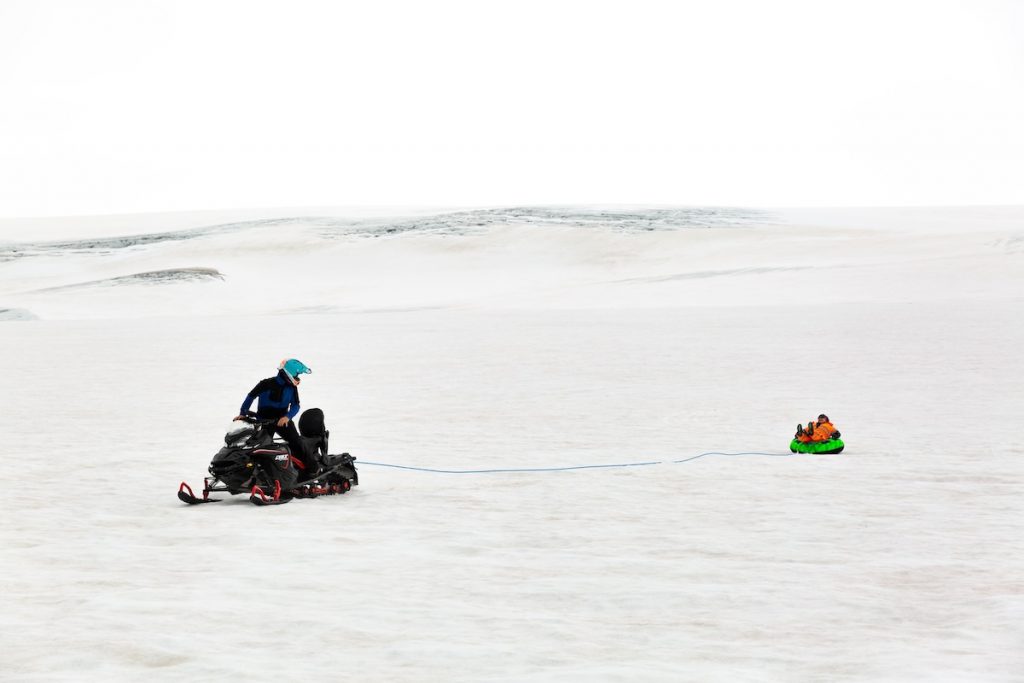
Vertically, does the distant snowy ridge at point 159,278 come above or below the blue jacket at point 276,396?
below

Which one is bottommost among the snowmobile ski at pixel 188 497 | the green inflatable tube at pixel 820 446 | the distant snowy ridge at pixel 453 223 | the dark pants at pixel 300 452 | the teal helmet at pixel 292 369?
the green inflatable tube at pixel 820 446

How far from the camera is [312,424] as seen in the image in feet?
37.3

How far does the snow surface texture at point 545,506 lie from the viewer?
6277 millimetres

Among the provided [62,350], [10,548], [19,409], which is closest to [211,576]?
[10,548]

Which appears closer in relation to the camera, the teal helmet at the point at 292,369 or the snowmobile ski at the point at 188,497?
the snowmobile ski at the point at 188,497

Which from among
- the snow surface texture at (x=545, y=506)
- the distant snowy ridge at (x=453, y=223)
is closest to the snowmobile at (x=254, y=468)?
the snow surface texture at (x=545, y=506)

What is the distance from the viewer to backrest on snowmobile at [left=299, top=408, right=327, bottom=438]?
1136 cm

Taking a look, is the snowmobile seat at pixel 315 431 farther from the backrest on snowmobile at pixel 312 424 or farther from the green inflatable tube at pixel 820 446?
the green inflatable tube at pixel 820 446

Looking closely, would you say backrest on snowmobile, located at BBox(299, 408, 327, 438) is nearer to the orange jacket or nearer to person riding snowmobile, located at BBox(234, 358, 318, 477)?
person riding snowmobile, located at BBox(234, 358, 318, 477)

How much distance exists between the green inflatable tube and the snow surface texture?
0.46 m

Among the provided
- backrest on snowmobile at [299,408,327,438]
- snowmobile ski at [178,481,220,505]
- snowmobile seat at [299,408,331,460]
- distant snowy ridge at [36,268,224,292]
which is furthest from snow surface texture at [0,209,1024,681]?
distant snowy ridge at [36,268,224,292]

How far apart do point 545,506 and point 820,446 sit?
4277 millimetres

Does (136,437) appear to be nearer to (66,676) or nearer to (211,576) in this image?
(211,576)

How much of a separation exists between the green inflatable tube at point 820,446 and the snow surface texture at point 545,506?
458mm
